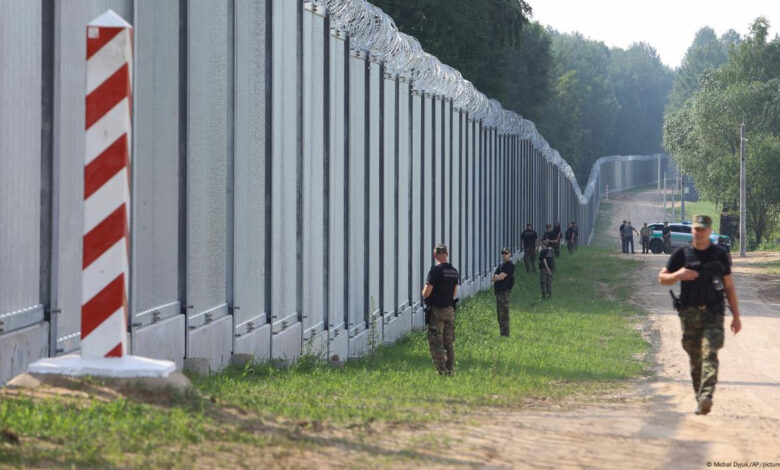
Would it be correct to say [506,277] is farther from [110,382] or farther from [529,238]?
[529,238]

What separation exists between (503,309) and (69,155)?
14235 mm

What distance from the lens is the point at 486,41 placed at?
4978cm

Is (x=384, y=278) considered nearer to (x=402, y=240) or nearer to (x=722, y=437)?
(x=402, y=240)

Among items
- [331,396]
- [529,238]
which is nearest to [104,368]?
[331,396]

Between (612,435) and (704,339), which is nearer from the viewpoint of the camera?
(612,435)

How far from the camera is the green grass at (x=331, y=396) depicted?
7.07m

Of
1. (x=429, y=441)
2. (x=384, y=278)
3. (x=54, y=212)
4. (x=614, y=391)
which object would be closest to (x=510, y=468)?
(x=429, y=441)

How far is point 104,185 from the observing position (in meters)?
8.20

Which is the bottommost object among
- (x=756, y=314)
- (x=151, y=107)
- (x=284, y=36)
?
(x=756, y=314)

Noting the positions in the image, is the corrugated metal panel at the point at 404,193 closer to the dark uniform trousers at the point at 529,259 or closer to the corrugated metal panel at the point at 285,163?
the corrugated metal panel at the point at 285,163

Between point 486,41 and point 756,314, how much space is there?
20308 millimetres

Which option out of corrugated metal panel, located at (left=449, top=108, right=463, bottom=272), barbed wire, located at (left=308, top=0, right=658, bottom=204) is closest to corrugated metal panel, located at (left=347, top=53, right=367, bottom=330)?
barbed wire, located at (left=308, top=0, right=658, bottom=204)

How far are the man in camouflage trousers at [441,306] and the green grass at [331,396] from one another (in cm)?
34

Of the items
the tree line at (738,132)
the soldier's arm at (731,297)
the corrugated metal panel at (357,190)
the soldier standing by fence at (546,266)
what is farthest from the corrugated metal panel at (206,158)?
the tree line at (738,132)
